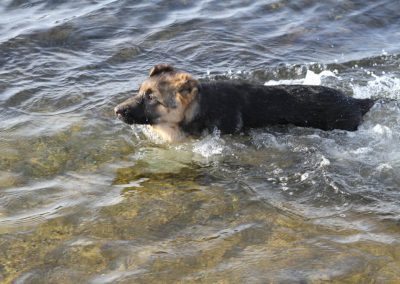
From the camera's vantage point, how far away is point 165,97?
7.07 meters

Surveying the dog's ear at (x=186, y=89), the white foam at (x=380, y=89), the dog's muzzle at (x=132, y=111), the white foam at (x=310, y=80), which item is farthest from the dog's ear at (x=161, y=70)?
the white foam at (x=380, y=89)

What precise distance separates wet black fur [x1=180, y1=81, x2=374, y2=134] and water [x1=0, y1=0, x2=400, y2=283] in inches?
6.0

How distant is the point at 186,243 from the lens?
5.14m

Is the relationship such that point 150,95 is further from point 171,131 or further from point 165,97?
point 171,131

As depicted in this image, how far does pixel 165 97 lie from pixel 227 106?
2.63ft

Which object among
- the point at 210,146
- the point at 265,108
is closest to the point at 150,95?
the point at 210,146

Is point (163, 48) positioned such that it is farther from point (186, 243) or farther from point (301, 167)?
point (186, 243)

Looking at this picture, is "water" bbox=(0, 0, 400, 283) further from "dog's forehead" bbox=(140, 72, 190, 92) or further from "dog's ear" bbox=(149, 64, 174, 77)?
"dog's ear" bbox=(149, 64, 174, 77)

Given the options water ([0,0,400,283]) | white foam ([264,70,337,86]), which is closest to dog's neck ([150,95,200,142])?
water ([0,0,400,283])

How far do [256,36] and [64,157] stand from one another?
561 cm

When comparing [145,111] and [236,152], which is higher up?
[145,111]

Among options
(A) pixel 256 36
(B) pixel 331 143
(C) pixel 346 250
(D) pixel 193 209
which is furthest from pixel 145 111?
(A) pixel 256 36

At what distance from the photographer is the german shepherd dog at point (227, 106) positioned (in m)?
7.06

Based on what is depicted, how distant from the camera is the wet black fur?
723 centimetres
